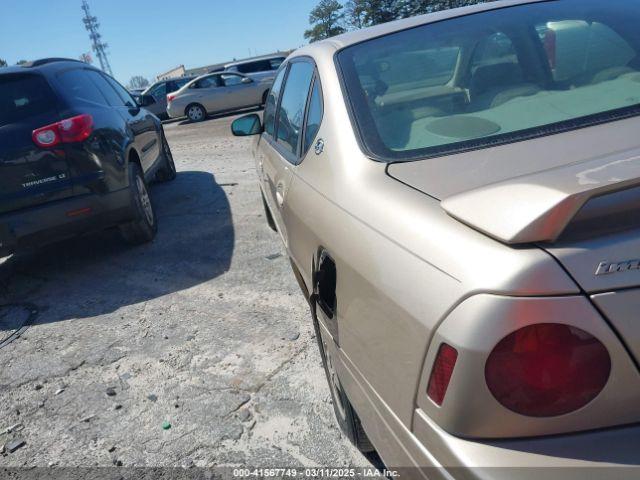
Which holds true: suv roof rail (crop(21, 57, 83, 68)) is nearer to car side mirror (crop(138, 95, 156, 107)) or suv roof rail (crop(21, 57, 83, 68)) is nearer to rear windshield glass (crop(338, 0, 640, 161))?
car side mirror (crop(138, 95, 156, 107))

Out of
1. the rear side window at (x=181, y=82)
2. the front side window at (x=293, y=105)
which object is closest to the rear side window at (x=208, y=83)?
the rear side window at (x=181, y=82)

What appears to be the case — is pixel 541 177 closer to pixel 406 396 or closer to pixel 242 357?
pixel 406 396

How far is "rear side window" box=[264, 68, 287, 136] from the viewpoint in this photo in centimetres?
367

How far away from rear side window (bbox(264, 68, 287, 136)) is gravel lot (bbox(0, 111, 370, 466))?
1.10 meters

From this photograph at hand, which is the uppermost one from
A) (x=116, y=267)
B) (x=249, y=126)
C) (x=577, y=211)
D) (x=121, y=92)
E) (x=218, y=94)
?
(x=121, y=92)

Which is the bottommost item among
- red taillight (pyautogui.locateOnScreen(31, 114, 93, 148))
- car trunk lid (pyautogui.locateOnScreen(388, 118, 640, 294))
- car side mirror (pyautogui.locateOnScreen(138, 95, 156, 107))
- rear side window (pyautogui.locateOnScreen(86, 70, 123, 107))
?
car trunk lid (pyautogui.locateOnScreen(388, 118, 640, 294))

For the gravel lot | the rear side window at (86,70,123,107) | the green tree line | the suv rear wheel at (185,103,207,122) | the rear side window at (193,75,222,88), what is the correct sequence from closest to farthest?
1. the gravel lot
2. the rear side window at (86,70,123,107)
3. the rear side window at (193,75,222,88)
4. the suv rear wheel at (185,103,207,122)
5. the green tree line

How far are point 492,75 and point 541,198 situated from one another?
132cm

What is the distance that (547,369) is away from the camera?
114cm

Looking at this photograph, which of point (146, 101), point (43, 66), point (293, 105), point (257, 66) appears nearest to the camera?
point (293, 105)

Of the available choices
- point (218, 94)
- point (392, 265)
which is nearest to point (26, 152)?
point (392, 265)

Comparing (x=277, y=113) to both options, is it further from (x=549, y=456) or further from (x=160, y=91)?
(x=160, y=91)

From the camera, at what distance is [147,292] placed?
411 centimetres

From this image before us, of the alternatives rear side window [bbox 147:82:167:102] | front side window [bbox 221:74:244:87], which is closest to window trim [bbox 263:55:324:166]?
front side window [bbox 221:74:244:87]
